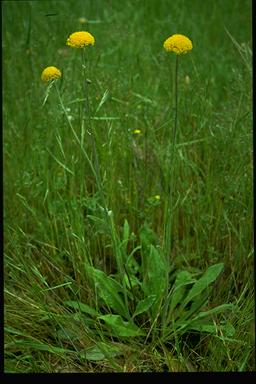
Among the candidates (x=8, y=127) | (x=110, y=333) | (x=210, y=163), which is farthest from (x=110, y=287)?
(x=8, y=127)

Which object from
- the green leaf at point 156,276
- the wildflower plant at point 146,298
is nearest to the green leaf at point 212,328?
the wildflower plant at point 146,298

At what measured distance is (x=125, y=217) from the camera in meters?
1.82

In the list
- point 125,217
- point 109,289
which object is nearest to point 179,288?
point 109,289

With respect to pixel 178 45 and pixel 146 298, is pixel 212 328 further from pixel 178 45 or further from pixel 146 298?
pixel 178 45

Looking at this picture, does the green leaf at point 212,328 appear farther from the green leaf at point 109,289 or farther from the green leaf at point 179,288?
the green leaf at point 109,289

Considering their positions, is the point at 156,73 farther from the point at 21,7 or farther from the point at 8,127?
the point at 21,7

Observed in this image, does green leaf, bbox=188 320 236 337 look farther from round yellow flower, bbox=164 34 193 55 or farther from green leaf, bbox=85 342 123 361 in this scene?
round yellow flower, bbox=164 34 193 55

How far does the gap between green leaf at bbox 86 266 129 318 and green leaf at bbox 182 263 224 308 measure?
0.57 ft

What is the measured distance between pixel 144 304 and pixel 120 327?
90 mm

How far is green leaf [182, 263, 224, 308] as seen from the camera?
1561 mm

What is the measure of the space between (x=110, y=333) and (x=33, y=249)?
1.33 ft

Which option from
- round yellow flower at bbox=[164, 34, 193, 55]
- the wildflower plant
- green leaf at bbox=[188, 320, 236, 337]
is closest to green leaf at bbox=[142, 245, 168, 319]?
the wildflower plant

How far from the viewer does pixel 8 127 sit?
212 cm
